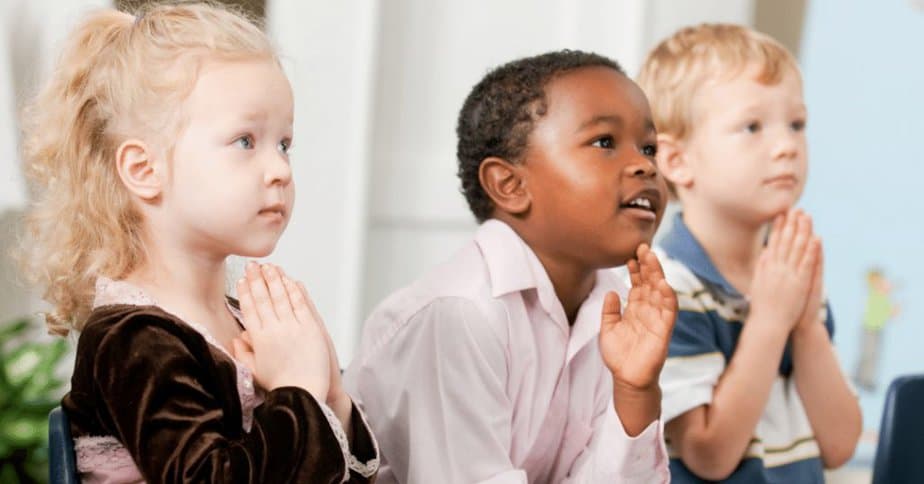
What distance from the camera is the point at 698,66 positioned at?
2.11 meters

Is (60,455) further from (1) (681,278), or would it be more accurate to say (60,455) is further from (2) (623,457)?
(1) (681,278)

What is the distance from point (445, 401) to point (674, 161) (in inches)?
28.7

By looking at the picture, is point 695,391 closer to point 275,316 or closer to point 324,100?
point 275,316

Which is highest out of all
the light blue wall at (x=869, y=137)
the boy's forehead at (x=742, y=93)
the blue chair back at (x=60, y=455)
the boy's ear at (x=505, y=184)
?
the boy's forehead at (x=742, y=93)

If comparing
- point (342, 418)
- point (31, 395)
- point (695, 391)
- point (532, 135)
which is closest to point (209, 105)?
point (342, 418)

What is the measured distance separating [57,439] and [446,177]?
77.3 inches

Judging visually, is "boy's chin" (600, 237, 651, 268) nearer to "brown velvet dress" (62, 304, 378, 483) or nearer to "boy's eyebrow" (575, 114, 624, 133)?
"boy's eyebrow" (575, 114, 624, 133)

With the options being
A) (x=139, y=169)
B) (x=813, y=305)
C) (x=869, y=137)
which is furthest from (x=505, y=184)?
(x=869, y=137)

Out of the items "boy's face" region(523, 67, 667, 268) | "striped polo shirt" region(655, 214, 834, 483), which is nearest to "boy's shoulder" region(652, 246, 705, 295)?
"striped polo shirt" region(655, 214, 834, 483)

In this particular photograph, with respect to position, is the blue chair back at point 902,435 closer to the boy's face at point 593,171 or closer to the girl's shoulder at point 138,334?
the boy's face at point 593,171

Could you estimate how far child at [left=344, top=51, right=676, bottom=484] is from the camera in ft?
5.12

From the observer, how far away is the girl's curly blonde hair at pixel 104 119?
139 centimetres

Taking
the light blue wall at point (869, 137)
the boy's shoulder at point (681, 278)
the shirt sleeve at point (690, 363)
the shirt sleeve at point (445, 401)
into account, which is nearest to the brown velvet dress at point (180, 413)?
the shirt sleeve at point (445, 401)

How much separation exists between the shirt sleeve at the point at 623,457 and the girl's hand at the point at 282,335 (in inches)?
14.7
